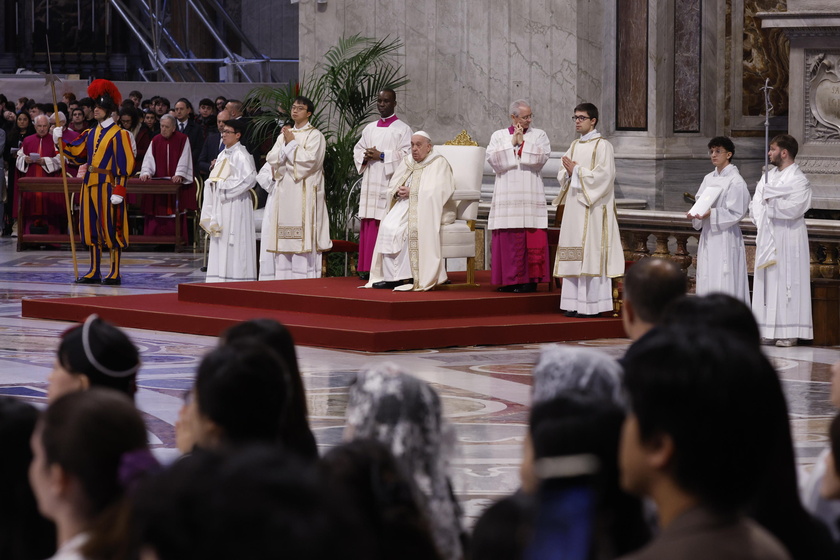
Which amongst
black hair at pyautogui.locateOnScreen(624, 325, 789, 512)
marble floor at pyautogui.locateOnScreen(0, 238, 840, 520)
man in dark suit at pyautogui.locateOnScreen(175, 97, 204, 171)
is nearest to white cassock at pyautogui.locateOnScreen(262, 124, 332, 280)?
marble floor at pyautogui.locateOnScreen(0, 238, 840, 520)

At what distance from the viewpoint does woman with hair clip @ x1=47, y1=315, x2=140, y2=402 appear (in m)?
3.78

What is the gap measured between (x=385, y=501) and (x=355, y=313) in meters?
8.70

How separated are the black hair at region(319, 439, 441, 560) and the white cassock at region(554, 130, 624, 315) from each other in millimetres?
9035

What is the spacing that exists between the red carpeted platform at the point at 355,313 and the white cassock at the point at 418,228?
0.25 m

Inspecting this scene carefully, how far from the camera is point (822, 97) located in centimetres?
1327

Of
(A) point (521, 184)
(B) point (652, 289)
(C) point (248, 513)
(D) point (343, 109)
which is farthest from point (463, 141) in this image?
(C) point (248, 513)

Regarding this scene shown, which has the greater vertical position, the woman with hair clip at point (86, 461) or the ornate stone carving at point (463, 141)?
the ornate stone carving at point (463, 141)

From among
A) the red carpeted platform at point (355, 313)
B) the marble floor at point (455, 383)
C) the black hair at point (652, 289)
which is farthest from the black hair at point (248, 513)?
the red carpeted platform at point (355, 313)

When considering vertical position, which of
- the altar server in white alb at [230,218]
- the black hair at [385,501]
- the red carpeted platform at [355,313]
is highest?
the altar server in white alb at [230,218]

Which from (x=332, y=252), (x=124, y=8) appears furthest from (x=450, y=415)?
(x=124, y=8)

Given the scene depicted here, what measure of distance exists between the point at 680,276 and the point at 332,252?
33.7 ft

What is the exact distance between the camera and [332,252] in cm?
1434

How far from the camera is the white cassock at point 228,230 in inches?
564

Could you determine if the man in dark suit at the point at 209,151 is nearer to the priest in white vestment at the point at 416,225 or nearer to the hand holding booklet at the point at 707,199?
the priest in white vestment at the point at 416,225
